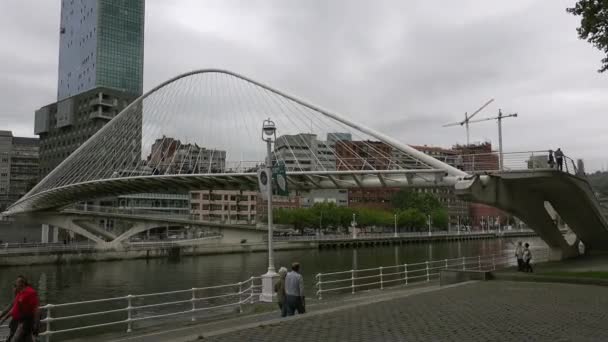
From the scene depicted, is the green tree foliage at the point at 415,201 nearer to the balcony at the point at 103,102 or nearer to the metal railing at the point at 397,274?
the balcony at the point at 103,102

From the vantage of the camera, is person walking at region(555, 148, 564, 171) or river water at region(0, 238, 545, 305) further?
river water at region(0, 238, 545, 305)

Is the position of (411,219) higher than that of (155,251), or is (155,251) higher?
(411,219)

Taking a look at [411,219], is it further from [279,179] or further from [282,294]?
[282,294]

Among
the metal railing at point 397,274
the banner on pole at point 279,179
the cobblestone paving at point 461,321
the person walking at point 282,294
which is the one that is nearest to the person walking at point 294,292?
the person walking at point 282,294

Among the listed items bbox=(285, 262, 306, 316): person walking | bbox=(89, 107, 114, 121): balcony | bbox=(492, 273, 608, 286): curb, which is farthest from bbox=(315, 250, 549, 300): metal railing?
bbox=(89, 107, 114, 121): balcony

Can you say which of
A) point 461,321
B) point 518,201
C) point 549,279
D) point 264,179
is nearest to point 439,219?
point 518,201

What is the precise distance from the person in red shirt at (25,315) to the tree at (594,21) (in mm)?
16551

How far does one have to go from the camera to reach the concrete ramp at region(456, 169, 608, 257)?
→ 25781 millimetres

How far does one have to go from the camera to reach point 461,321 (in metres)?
12.3

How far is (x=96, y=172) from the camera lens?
57500 mm

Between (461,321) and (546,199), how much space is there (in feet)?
68.4

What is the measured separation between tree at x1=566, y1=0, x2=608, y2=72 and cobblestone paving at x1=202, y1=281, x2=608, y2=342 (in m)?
7.78

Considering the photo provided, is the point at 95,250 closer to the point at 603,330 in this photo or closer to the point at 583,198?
the point at 583,198

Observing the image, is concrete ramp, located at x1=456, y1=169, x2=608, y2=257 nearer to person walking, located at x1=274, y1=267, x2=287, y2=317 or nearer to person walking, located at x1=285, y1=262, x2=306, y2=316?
person walking, located at x1=274, y1=267, x2=287, y2=317
